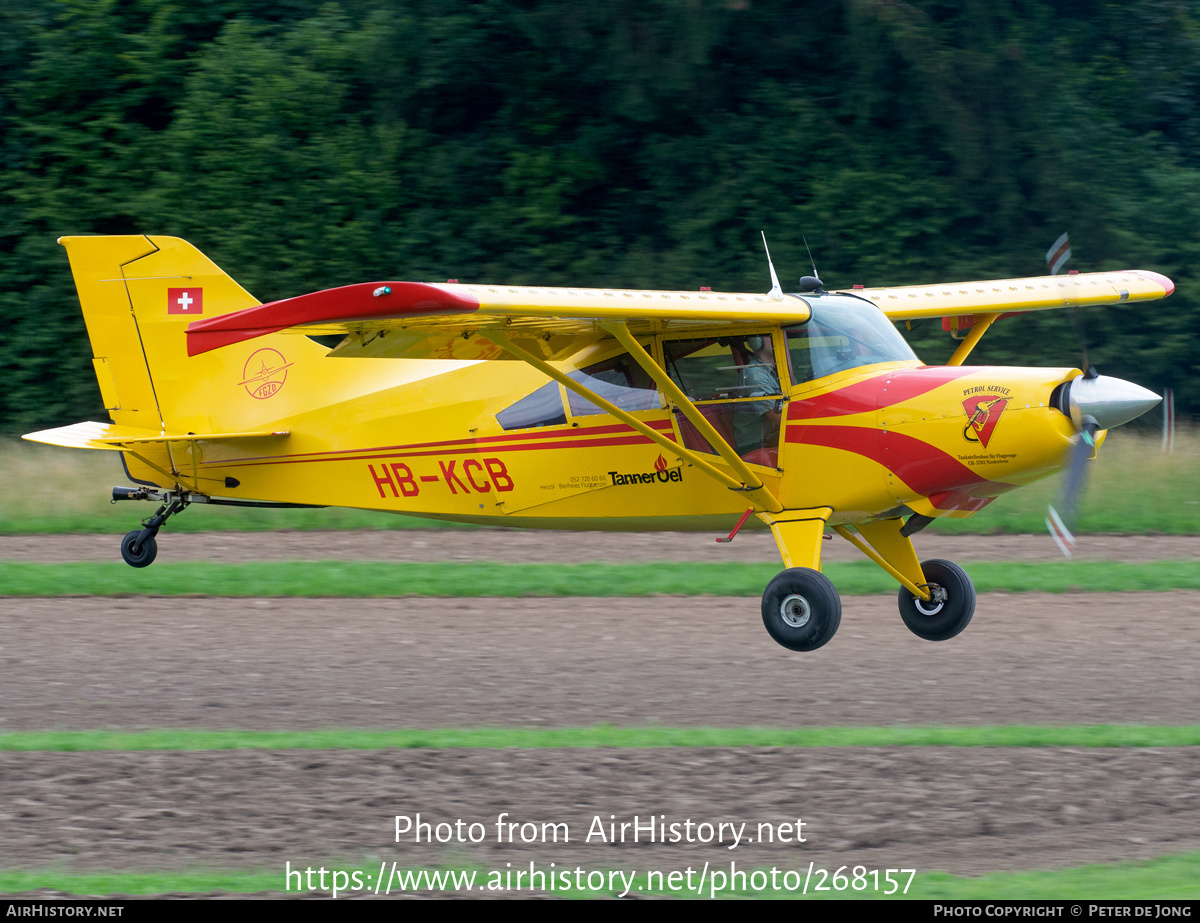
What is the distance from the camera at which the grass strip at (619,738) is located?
775 centimetres

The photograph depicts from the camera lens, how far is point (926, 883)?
5844 millimetres

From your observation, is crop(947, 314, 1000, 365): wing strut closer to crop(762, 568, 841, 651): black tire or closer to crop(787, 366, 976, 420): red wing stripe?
crop(787, 366, 976, 420): red wing stripe

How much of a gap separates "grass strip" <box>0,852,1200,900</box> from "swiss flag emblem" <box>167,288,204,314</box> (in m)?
6.23

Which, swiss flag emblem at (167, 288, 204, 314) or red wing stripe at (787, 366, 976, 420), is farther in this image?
swiss flag emblem at (167, 288, 204, 314)

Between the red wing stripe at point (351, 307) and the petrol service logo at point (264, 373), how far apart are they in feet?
10.2

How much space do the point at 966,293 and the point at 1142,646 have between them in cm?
331

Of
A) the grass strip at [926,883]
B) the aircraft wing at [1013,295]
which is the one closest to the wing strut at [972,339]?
the aircraft wing at [1013,295]

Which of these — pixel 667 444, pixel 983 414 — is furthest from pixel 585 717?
pixel 983 414

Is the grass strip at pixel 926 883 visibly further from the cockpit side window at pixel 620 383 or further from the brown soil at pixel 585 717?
the cockpit side window at pixel 620 383

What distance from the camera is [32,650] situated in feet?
34.9

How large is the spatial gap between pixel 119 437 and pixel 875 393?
21.1 feet

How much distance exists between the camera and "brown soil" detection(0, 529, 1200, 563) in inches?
568

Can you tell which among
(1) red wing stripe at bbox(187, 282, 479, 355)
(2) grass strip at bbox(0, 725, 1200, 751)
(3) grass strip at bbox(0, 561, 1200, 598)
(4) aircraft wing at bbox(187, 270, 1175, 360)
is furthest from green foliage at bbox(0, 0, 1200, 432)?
(1) red wing stripe at bbox(187, 282, 479, 355)

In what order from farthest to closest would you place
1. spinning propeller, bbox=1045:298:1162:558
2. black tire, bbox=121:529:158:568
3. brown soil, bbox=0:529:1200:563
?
brown soil, bbox=0:529:1200:563 < black tire, bbox=121:529:158:568 < spinning propeller, bbox=1045:298:1162:558
